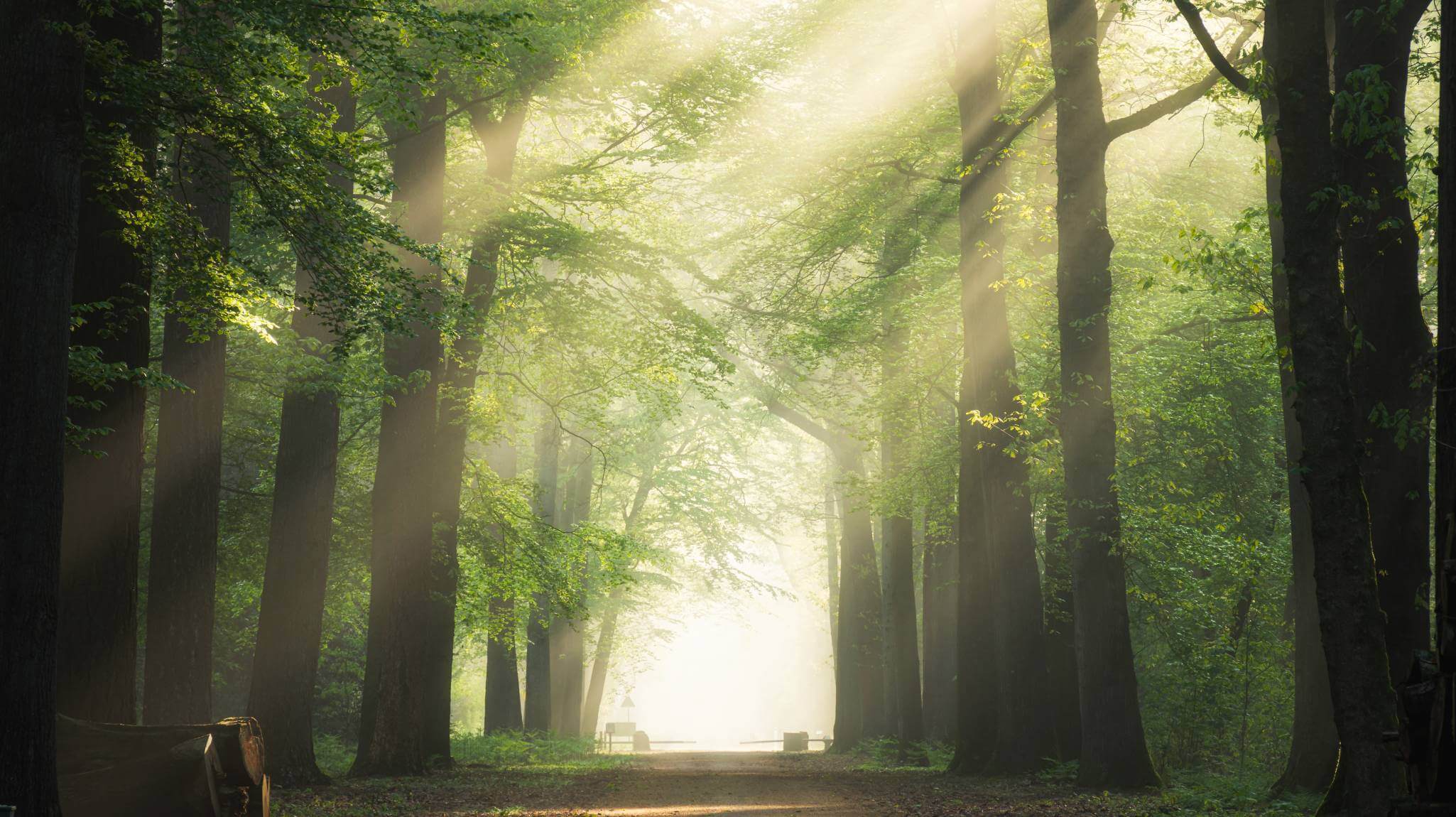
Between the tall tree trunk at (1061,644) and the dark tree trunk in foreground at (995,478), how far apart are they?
0.85ft

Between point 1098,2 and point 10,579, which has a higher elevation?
point 1098,2

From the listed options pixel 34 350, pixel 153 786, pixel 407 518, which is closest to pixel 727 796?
pixel 407 518

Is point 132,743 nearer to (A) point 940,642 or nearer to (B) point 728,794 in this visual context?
(B) point 728,794

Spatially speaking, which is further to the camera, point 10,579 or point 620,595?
point 620,595

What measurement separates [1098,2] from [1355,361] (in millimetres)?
11301

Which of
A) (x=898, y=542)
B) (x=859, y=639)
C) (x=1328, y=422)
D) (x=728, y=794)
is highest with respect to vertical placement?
(x=898, y=542)

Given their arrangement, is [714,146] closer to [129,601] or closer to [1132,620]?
[1132,620]

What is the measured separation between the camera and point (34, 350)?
24.1ft

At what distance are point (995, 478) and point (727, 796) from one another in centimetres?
585

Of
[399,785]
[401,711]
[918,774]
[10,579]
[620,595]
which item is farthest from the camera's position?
[620,595]

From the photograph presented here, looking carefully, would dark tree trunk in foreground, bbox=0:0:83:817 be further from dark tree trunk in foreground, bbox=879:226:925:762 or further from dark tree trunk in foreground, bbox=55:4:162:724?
dark tree trunk in foreground, bbox=879:226:925:762

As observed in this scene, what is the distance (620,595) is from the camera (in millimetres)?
38281

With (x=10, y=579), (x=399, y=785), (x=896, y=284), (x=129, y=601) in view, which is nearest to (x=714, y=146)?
(x=896, y=284)

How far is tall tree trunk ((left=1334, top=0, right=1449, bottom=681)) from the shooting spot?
9.87m
